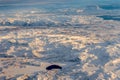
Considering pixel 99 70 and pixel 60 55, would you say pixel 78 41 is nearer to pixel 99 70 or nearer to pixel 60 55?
pixel 60 55

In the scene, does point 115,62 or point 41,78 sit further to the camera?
point 115,62

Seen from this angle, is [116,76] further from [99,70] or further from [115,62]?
[115,62]

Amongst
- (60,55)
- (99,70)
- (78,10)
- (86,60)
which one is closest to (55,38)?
(60,55)

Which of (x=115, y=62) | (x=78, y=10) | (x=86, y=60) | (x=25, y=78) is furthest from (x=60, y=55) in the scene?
(x=78, y=10)

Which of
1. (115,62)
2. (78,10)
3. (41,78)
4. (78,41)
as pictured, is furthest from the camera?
(78,10)

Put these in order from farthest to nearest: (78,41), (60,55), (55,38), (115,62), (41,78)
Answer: (55,38) < (78,41) < (60,55) < (115,62) < (41,78)

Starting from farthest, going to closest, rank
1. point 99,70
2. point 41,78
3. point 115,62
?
point 115,62
point 99,70
point 41,78
